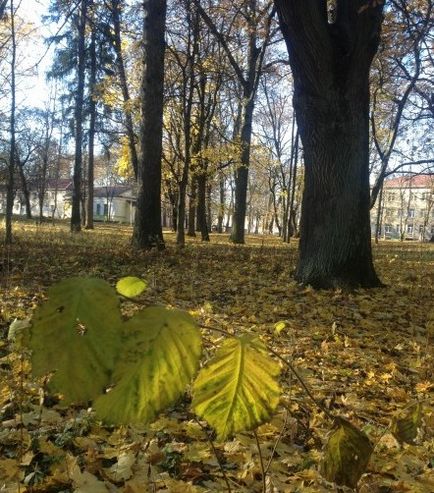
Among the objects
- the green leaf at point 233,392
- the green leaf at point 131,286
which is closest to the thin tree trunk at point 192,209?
the green leaf at point 131,286

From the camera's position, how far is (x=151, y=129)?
10.6 meters

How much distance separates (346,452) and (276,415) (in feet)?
5.36

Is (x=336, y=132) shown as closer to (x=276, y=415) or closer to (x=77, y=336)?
(x=276, y=415)

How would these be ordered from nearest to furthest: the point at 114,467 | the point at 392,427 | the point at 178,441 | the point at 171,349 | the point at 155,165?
the point at 171,349, the point at 392,427, the point at 114,467, the point at 178,441, the point at 155,165

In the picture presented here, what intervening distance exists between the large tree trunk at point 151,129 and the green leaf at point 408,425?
30.6 ft

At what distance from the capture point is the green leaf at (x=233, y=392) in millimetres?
705

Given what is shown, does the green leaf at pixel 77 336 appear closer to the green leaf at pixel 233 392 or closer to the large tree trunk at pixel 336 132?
the green leaf at pixel 233 392

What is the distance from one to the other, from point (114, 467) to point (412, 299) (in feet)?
17.2

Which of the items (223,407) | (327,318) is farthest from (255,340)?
(327,318)

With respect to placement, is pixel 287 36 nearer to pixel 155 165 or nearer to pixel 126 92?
pixel 155 165

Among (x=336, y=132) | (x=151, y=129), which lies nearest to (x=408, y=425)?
(x=336, y=132)

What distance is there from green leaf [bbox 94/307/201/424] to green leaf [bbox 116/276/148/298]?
24 centimetres

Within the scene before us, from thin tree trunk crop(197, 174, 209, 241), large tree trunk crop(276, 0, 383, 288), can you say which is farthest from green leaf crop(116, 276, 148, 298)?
thin tree trunk crop(197, 174, 209, 241)

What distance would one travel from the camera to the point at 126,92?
1884 centimetres
